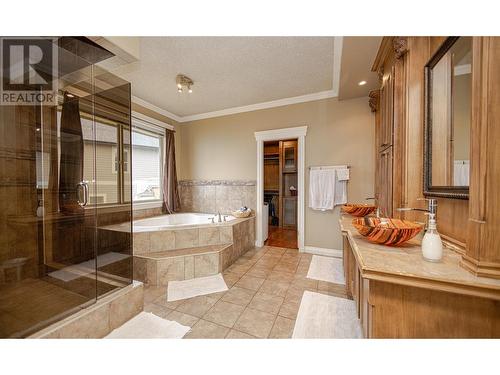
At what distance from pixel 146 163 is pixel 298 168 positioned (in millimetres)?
2668

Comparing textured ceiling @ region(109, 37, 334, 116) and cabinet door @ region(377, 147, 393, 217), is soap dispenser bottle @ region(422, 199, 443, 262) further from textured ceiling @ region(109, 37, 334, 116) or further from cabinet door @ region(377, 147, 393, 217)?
textured ceiling @ region(109, 37, 334, 116)

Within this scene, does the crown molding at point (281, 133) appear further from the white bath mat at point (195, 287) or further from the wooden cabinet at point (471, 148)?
the white bath mat at point (195, 287)

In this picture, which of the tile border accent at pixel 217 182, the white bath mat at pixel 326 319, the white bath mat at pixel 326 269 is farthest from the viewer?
the tile border accent at pixel 217 182

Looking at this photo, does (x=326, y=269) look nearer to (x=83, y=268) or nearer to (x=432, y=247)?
(x=432, y=247)

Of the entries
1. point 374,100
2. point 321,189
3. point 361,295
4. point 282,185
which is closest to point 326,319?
point 361,295

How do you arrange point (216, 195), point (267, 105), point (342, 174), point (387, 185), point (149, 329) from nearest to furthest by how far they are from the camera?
1. point (149, 329)
2. point (387, 185)
3. point (342, 174)
4. point (267, 105)
5. point (216, 195)

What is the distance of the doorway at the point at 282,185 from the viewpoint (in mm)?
4605

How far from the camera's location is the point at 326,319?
4.94 ft

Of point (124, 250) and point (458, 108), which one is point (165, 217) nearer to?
point (124, 250)

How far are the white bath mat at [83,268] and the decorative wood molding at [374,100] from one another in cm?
354

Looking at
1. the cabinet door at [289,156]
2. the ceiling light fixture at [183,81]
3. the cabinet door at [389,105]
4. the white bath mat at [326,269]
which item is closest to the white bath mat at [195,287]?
the white bath mat at [326,269]

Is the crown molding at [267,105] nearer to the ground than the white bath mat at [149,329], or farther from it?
farther from it
